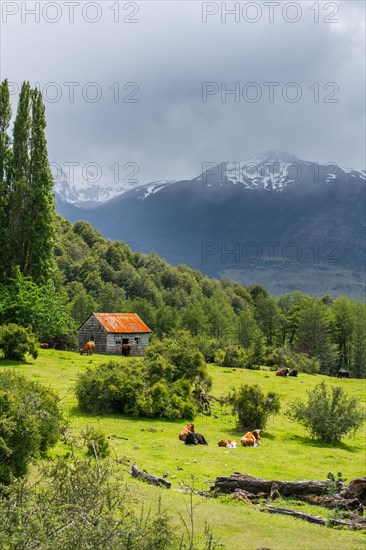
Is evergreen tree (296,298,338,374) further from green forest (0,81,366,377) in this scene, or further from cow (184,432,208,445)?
cow (184,432,208,445)

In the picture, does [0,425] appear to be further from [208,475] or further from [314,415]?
[314,415]

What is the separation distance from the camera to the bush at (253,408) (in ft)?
98.7

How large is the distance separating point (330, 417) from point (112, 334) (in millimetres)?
33105

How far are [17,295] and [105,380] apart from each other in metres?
18.7

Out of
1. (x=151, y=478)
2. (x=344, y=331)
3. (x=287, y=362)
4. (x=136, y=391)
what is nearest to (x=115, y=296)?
(x=344, y=331)

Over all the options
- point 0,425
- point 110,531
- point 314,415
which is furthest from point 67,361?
point 110,531

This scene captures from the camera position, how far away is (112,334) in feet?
191

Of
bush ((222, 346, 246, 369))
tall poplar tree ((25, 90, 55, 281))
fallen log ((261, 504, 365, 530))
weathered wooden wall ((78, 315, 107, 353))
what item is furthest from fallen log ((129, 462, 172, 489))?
bush ((222, 346, 246, 369))

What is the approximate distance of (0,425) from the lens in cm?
A: 1413

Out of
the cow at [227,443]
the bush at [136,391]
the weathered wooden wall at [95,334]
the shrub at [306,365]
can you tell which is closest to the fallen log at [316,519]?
the cow at [227,443]

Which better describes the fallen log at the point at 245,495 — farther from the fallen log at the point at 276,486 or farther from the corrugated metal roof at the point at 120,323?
the corrugated metal roof at the point at 120,323

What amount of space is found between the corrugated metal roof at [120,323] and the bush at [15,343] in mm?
19703

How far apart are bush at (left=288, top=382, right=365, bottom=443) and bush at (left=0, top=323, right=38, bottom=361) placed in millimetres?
19832

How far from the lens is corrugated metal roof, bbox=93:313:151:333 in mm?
58844
